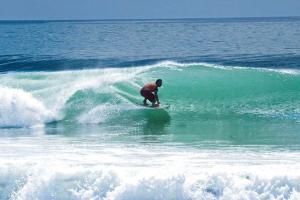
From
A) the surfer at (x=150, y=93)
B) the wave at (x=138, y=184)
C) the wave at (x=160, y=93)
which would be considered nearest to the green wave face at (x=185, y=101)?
the wave at (x=160, y=93)

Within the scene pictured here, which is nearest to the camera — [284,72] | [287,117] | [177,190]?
[177,190]

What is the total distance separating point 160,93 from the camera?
64.4 feet

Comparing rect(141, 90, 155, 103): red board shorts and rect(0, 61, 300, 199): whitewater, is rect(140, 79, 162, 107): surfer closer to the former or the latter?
rect(141, 90, 155, 103): red board shorts

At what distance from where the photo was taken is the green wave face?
15.6 metres

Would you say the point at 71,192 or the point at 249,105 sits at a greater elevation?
the point at 249,105

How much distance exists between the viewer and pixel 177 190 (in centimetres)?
964

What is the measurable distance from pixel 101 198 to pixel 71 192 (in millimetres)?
448

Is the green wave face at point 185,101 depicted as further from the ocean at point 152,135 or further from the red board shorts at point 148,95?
the red board shorts at point 148,95

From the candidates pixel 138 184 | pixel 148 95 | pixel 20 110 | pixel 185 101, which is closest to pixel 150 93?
pixel 148 95

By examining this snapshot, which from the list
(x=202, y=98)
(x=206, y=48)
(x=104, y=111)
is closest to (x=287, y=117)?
(x=202, y=98)

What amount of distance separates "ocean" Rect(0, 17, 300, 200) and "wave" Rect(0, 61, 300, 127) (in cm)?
3

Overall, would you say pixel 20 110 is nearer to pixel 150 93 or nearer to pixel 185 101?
pixel 150 93

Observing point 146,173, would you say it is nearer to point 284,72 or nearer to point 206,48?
point 284,72

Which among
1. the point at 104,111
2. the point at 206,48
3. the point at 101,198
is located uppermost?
the point at 206,48
